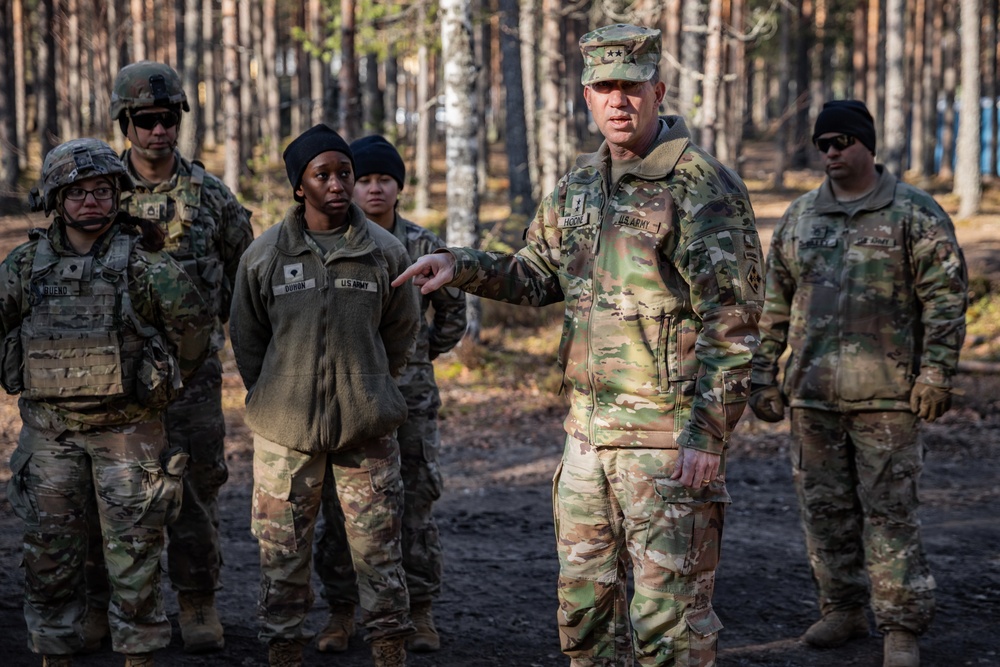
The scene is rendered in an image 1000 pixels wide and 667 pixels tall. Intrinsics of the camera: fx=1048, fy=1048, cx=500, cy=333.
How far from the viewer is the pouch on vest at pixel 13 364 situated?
452cm

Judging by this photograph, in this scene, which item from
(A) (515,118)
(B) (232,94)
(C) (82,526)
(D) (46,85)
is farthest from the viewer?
(D) (46,85)

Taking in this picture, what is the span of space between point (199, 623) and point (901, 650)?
11.5ft

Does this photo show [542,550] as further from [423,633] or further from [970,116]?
[970,116]

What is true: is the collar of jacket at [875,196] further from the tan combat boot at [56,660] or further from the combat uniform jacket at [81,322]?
the tan combat boot at [56,660]

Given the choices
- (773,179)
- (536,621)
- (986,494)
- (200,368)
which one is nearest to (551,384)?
(986,494)

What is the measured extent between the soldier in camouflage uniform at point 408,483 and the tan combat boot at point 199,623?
526mm

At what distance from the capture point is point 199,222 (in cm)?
537

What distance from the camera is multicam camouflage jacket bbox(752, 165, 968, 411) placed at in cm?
520

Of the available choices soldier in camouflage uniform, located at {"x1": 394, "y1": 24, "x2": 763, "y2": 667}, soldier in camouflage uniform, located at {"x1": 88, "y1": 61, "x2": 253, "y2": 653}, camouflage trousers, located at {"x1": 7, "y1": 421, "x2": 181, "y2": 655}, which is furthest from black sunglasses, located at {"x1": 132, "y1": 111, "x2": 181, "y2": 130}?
soldier in camouflage uniform, located at {"x1": 394, "y1": 24, "x2": 763, "y2": 667}

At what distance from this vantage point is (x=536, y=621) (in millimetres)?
5844

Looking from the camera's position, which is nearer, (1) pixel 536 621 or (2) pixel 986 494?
(1) pixel 536 621

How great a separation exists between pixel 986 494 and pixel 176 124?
22.5ft

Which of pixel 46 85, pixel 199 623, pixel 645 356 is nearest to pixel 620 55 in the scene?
pixel 645 356

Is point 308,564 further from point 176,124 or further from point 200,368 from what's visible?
point 176,124
